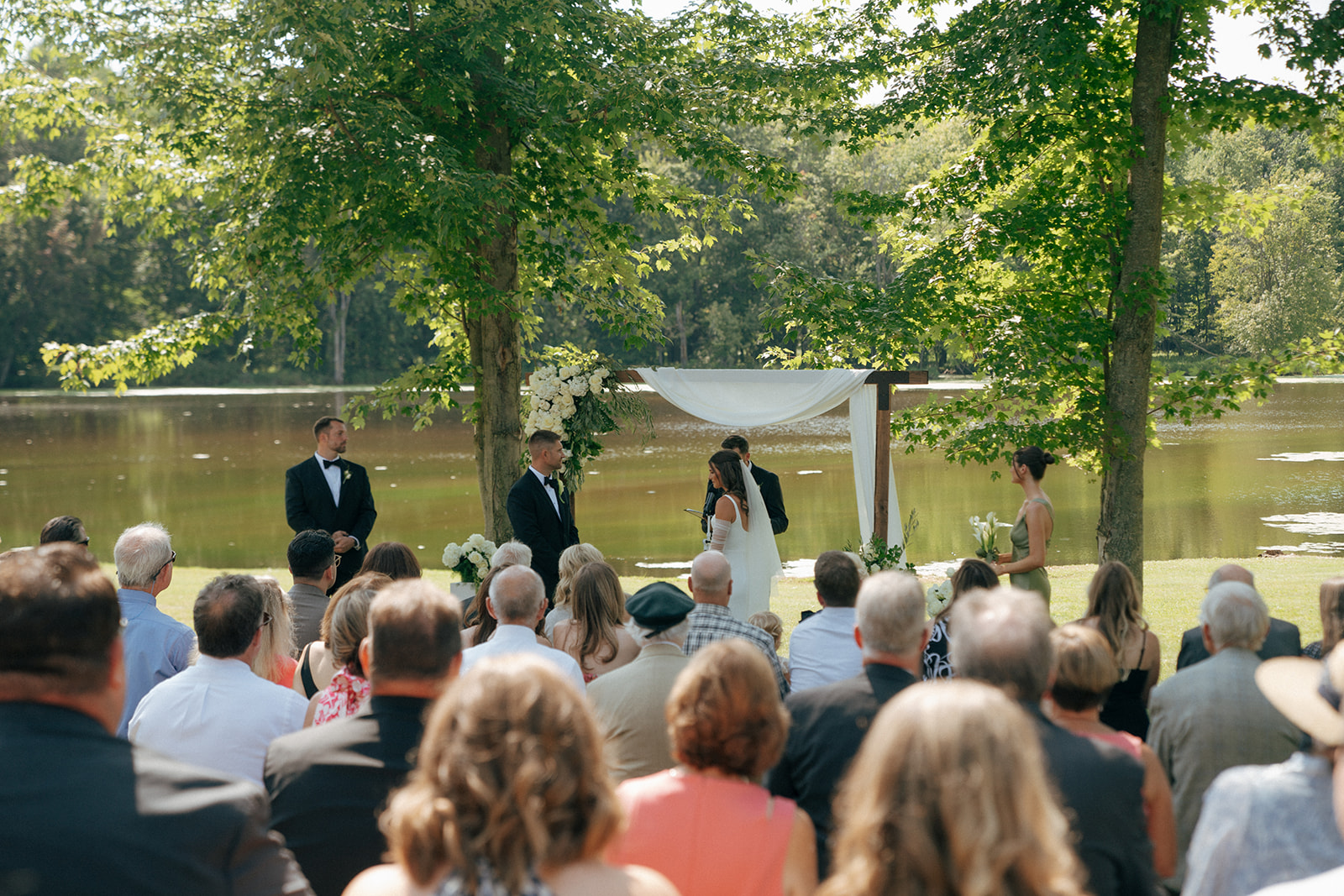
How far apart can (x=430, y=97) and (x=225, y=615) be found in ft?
20.6

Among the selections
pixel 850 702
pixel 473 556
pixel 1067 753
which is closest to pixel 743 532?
pixel 473 556

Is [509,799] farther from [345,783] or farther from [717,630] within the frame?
[717,630]

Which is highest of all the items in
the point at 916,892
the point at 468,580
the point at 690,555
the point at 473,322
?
the point at 473,322

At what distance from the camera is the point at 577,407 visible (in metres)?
9.36

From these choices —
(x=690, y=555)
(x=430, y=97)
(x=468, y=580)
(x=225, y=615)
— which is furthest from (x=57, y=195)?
(x=690, y=555)

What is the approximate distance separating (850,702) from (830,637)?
136cm

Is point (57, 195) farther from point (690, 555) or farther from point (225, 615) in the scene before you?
point (690, 555)

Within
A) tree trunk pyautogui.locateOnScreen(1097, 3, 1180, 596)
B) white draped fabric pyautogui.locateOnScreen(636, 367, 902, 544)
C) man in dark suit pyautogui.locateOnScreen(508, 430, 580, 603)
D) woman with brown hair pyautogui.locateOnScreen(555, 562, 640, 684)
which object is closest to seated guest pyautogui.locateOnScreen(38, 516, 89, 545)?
woman with brown hair pyautogui.locateOnScreen(555, 562, 640, 684)

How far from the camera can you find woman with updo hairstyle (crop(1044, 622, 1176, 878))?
2.92m

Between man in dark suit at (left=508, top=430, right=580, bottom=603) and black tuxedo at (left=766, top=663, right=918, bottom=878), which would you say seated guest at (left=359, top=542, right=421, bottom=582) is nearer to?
man in dark suit at (left=508, top=430, right=580, bottom=603)

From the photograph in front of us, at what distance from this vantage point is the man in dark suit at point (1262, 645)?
411 cm

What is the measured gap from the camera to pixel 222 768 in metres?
3.35

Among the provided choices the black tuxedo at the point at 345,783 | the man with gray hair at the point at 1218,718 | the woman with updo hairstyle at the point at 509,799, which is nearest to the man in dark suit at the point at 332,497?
the black tuxedo at the point at 345,783

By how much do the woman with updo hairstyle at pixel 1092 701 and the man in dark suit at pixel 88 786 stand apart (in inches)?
82.5
